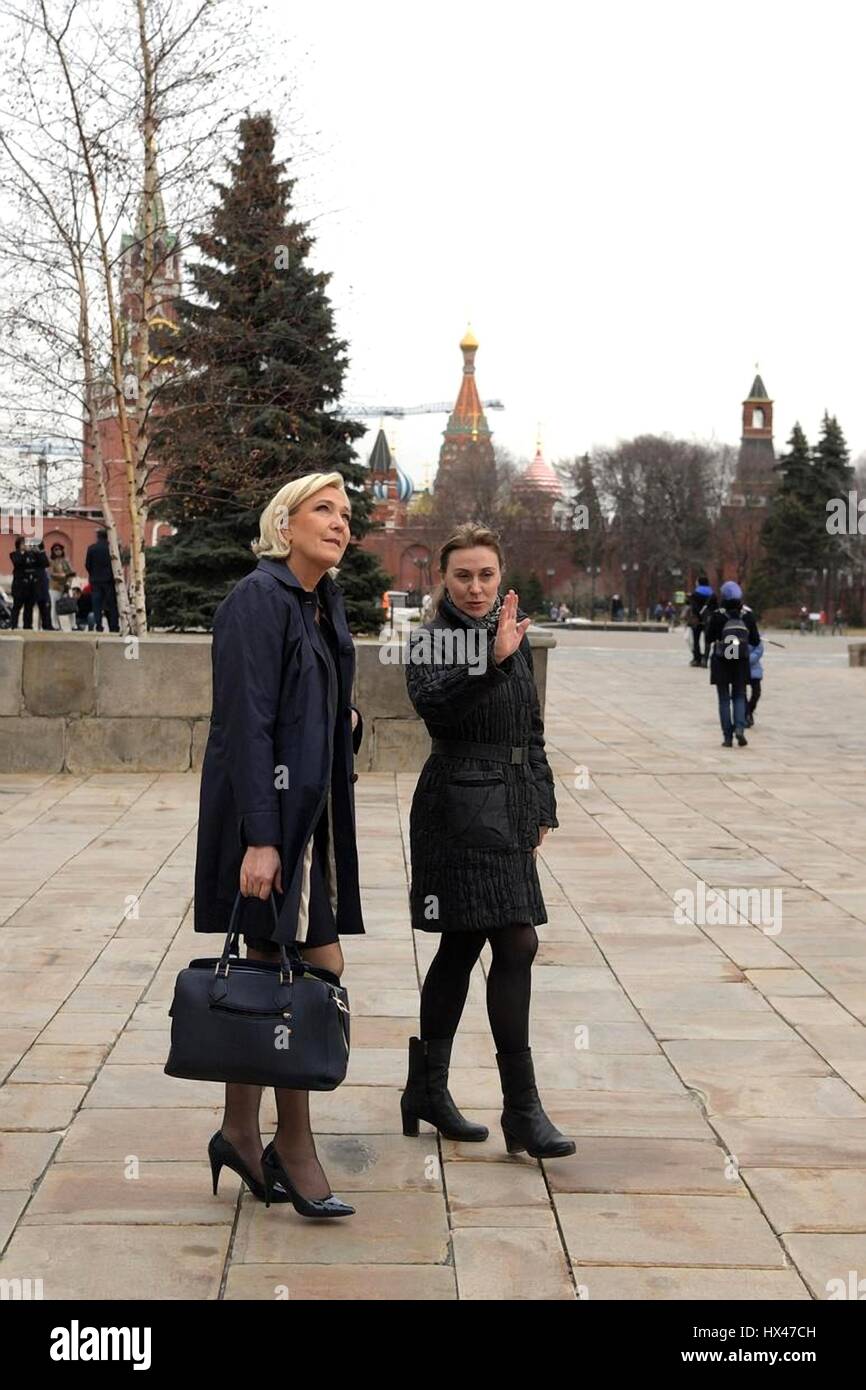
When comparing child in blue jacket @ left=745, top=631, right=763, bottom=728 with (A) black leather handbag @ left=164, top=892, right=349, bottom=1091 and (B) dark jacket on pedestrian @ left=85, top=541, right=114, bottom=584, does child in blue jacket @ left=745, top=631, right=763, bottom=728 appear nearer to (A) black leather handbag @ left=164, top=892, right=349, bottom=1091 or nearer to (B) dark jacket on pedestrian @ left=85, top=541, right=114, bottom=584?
(B) dark jacket on pedestrian @ left=85, top=541, right=114, bottom=584

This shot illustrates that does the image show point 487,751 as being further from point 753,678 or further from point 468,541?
point 753,678

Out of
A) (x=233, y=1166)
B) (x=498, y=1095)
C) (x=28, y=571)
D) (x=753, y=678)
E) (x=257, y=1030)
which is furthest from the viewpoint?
(x=28, y=571)

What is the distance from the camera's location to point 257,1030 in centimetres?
407

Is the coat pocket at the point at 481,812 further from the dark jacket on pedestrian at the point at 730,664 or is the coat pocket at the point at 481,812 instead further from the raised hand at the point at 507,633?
the dark jacket on pedestrian at the point at 730,664

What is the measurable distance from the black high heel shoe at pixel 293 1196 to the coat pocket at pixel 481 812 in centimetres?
98

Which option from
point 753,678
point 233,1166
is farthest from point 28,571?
point 233,1166

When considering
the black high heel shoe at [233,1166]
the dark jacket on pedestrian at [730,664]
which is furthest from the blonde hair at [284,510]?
the dark jacket on pedestrian at [730,664]

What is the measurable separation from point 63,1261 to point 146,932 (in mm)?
3802

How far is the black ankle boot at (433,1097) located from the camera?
16.4 feet

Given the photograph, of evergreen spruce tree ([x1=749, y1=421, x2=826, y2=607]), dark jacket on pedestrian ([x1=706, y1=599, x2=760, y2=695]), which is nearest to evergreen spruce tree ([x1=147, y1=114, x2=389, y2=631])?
dark jacket on pedestrian ([x1=706, y1=599, x2=760, y2=695])

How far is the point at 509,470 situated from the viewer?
98.4 m

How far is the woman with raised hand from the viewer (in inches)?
186

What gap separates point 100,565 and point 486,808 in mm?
22689
